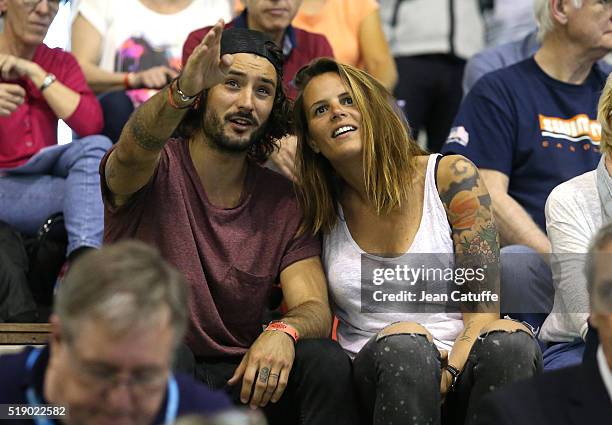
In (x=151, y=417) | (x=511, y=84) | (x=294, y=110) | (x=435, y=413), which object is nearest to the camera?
(x=151, y=417)

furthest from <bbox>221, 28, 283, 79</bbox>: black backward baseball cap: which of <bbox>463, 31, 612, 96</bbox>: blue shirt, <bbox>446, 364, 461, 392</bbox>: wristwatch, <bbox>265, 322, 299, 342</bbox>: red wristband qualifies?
<bbox>463, 31, 612, 96</bbox>: blue shirt

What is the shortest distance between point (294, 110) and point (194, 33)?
2.38ft

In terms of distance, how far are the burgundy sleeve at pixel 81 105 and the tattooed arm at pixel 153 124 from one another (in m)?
0.83

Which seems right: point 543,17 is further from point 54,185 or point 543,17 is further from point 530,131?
point 54,185

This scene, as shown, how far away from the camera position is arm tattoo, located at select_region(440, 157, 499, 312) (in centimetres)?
292

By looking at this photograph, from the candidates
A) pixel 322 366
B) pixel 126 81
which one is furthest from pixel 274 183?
pixel 126 81

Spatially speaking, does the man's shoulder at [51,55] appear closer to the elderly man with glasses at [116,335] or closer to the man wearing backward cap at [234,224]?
the man wearing backward cap at [234,224]

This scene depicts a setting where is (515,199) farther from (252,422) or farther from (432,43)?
(252,422)

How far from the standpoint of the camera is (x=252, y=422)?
4.74ft

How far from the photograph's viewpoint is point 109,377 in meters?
1.64

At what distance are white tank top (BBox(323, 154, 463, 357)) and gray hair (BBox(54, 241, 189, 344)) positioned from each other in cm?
131

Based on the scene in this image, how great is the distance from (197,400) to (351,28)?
267 centimetres

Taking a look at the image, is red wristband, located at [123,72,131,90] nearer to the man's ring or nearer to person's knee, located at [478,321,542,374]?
the man's ring

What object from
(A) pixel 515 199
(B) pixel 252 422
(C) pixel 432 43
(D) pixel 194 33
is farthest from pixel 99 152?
(B) pixel 252 422
